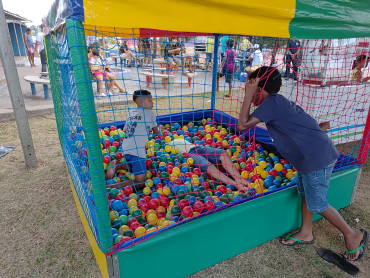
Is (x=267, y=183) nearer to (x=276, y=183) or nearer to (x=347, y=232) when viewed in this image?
(x=276, y=183)

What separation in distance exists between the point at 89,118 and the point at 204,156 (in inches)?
72.3

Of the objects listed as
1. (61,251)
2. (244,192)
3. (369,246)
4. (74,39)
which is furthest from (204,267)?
(74,39)

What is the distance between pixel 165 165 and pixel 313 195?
1.58 metres

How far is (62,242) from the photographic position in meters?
2.15

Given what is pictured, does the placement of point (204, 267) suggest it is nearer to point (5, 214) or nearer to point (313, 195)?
point (313, 195)

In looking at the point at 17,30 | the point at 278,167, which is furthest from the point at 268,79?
the point at 17,30

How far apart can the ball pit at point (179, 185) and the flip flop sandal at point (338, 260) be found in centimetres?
57

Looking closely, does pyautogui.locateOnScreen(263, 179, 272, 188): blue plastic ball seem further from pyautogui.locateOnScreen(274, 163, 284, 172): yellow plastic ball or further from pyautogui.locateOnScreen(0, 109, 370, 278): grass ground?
pyautogui.locateOnScreen(0, 109, 370, 278): grass ground

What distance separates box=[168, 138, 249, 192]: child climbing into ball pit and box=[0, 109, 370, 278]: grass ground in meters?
0.67

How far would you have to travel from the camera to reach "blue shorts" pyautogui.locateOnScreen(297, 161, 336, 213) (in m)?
1.91

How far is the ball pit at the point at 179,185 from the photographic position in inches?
82.7

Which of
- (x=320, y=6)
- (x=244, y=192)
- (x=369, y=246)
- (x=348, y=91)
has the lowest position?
(x=369, y=246)

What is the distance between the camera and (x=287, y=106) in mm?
1883

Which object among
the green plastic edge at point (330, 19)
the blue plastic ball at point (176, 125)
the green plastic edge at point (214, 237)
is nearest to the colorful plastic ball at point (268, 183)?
the green plastic edge at point (214, 237)
